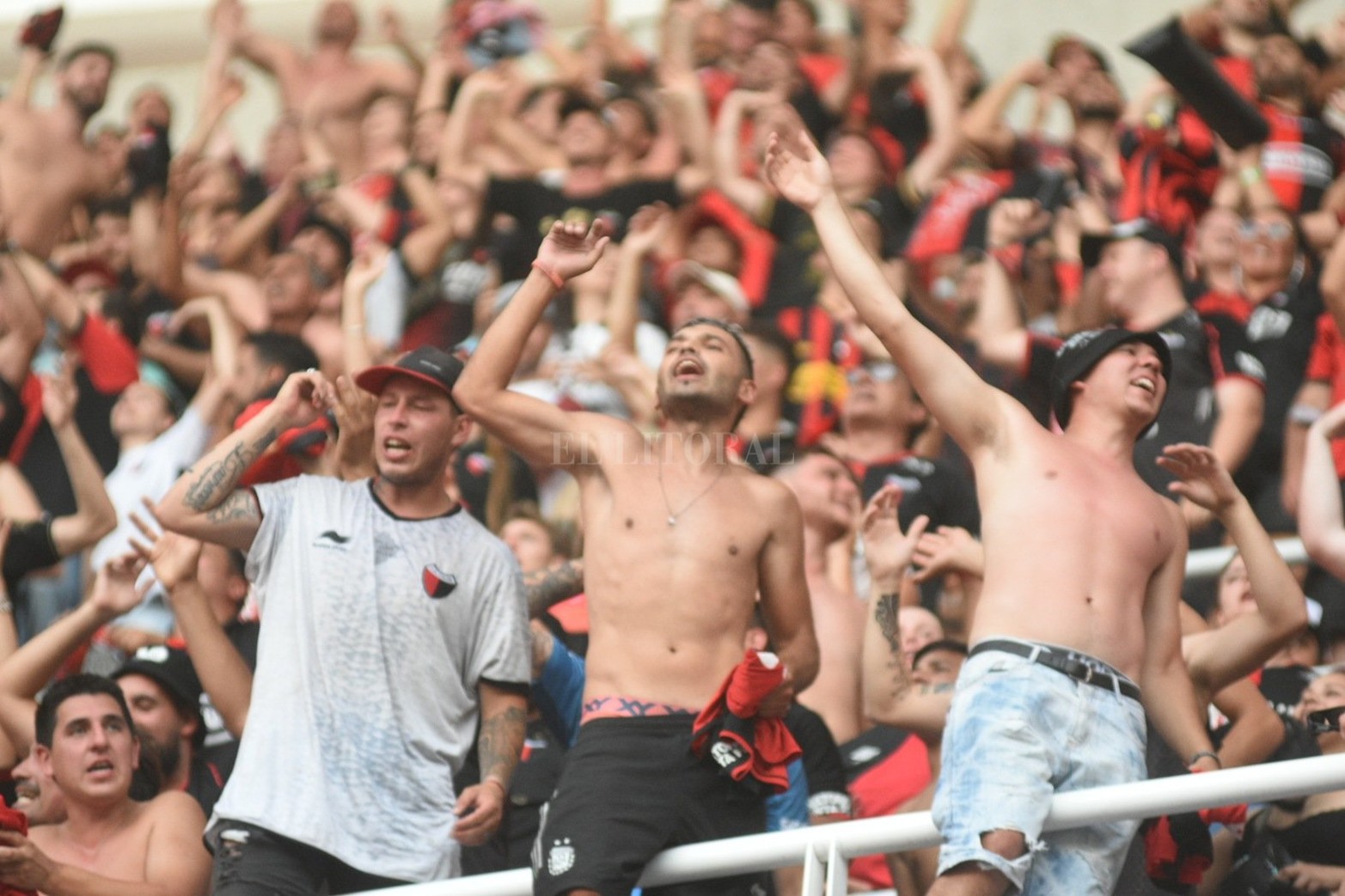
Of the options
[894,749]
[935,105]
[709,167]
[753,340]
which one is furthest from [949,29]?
[894,749]

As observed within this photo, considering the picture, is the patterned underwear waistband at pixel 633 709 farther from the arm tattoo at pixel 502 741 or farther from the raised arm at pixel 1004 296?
the raised arm at pixel 1004 296

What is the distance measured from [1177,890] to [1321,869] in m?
0.52

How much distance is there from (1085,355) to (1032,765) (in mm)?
1401

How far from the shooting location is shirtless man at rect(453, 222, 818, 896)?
19.3ft

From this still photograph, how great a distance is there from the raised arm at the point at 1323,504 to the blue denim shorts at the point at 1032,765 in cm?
143

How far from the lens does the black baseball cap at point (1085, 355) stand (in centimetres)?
638

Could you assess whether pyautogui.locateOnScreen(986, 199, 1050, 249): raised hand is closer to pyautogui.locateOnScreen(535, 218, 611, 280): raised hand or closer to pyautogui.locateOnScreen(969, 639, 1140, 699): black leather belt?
pyautogui.locateOnScreen(535, 218, 611, 280): raised hand

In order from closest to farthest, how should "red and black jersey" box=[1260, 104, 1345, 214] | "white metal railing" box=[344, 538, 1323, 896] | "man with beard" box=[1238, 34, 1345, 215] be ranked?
1. "white metal railing" box=[344, 538, 1323, 896]
2. "man with beard" box=[1238, 34, 1345, 215]
3. "red and black jersey" box=[1260, 104, 1345, 214]

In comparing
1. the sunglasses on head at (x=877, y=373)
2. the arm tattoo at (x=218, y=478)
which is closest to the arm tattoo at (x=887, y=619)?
the arm tattoo at (x=218, y=478)

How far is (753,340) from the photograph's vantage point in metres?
9.93

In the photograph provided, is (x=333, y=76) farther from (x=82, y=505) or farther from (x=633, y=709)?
(x=633, y=709)

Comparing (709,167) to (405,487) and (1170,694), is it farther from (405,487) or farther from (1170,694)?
(1170,694)

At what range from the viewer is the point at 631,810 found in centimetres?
584

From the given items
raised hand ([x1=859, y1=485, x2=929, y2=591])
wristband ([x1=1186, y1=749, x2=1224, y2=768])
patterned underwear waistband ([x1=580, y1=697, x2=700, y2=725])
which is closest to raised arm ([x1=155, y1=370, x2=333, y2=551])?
patterned underwear waistband ([x1=580, y1=697, x2=700, y2=725])
